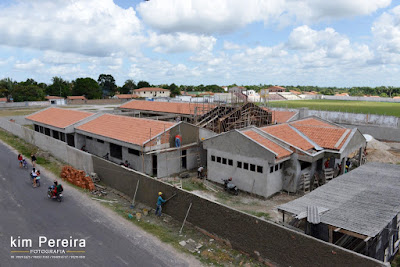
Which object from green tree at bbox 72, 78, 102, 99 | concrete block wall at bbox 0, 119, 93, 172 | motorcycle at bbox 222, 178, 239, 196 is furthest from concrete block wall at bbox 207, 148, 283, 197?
green tree at bbox 72, 78, 102, 99

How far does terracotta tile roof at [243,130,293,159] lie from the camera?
20250mm

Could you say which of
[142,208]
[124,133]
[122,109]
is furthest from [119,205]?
[122,109]

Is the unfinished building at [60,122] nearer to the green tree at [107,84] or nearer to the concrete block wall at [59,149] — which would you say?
the concrete block wall at [59,149]

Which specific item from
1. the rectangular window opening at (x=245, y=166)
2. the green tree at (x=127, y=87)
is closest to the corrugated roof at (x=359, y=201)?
the rectangular window opening at (x=245, y=166)

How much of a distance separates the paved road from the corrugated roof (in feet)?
19.7

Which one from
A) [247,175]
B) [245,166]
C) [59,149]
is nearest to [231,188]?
[247,175]

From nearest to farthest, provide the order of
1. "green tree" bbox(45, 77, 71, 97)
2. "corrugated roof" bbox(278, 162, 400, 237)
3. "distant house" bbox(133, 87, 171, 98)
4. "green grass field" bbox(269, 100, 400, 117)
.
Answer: "corrugated roof" bbox(278, 162, 400, 237) < "green grass field" bbox(269, 100, 400, 117) < "green tree" bbox(45, 77, 71, 97) < "distant house" bbox(133, 87, 171, 98)

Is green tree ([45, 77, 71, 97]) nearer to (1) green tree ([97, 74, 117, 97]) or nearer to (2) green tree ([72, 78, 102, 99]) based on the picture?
(2) green tree ([72, 78, 102, 99])

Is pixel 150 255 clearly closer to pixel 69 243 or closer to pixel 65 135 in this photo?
pixel 69 243

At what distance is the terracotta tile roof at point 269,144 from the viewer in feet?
66.4

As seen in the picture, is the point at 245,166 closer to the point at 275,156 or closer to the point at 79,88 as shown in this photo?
the point at 275,156

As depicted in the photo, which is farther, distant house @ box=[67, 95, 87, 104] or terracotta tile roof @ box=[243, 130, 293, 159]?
distant house @ box=[67, 95, 87, 104]

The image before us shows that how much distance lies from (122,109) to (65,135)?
876 inches

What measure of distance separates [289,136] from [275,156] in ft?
15.9
